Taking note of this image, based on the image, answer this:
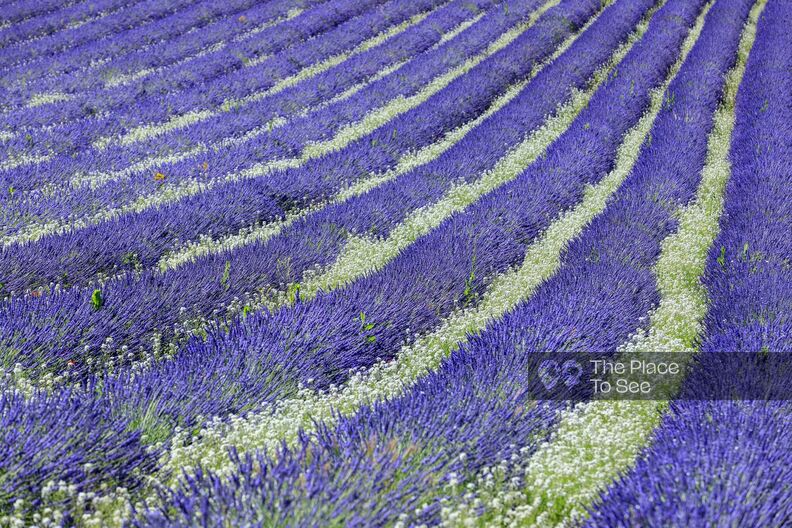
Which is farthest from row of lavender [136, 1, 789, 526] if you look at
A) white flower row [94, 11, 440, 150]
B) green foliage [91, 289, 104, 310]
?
white flower row [94, 11, 440, 150]

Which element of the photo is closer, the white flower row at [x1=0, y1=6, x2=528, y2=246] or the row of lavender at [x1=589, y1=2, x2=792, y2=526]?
the row of lavender at [x1=589, y1=2, x2=792, y2=526]

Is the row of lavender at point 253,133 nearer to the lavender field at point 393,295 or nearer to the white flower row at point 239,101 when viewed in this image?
the lavender field at point 393,295

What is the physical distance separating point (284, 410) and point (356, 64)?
31.5 ft

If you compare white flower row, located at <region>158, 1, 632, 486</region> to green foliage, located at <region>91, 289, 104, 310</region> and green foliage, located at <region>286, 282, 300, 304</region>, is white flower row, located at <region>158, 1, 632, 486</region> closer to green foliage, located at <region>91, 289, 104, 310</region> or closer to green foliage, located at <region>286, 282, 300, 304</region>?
green foliage, located at <region>286, 282, 300, 304</region>

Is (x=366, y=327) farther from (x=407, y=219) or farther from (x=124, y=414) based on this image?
(x=407, y=219)

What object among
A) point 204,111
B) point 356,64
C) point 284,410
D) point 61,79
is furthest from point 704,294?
point 61,79

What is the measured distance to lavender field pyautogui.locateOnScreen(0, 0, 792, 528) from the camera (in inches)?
111

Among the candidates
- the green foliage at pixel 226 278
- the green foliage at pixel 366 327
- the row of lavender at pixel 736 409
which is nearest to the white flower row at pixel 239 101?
the green foliage at pixel 226 278

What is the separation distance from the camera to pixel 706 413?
3330mm

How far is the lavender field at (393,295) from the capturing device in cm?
281

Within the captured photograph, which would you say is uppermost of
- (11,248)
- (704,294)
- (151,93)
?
(151,93)

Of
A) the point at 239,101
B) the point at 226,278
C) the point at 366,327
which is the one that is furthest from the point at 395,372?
the point at 239,101

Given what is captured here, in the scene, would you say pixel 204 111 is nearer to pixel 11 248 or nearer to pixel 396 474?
pixel 11 248

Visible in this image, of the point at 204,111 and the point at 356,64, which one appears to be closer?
the point at 204,111
